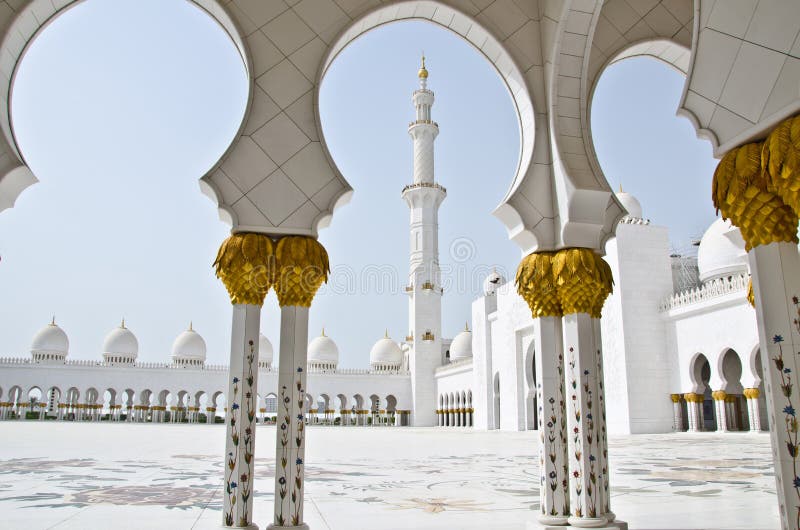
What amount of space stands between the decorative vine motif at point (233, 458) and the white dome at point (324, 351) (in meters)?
25.5

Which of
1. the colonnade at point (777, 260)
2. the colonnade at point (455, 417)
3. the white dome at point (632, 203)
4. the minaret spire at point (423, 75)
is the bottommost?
the colonnade at point (455, 417)

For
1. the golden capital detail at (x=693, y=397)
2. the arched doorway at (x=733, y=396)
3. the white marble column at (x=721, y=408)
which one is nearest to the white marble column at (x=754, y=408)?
the arched doorway at (x=733, y=396)

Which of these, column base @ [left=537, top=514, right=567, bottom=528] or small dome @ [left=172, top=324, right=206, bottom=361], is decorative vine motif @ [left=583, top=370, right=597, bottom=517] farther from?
small dome @ [left=172, top=324, right=206, bottom=361]

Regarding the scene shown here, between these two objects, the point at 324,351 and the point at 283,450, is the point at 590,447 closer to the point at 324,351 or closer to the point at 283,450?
the point at 283,450

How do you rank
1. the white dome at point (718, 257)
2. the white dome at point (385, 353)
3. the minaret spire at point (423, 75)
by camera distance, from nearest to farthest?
the white dome at point (718, 257) < the minaret spire at point (423, 75) < the white dome at point (385, 353)

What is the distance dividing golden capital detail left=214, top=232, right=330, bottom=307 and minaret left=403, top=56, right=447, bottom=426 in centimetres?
2083

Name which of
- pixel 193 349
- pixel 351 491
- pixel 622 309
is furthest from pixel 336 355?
pixel 351 491

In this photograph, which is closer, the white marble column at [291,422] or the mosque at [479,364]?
the white marble column at [291,422]

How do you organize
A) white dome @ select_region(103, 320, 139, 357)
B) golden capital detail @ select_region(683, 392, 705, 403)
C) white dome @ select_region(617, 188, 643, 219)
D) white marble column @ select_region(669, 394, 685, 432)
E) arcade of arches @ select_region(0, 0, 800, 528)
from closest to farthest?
arcade of arches @ select_region(0, 0, 800, 528)
golden capital detail @ select_region(683, 392, 705, 403)
white marble column @ select_region(669, 394, 685, 432)
white dome @ select_region(617, 188, 643, 219)
white dome @ select_region(103, 320, 139, 357)

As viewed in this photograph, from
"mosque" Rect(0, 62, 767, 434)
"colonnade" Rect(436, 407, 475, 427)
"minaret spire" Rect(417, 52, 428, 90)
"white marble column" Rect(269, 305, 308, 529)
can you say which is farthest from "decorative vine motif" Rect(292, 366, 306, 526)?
"minaret spire" Rect(417, 52, 428, 90)

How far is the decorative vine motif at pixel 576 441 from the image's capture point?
9.43 ft

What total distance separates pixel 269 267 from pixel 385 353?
2684 cm

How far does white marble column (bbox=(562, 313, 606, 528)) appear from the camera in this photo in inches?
113

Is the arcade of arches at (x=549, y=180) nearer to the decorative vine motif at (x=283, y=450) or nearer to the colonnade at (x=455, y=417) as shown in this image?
the decorative vine motif at (x=283, y=450)
